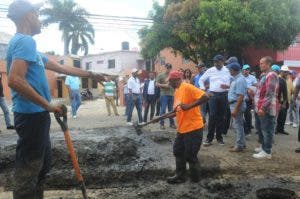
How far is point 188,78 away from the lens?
Result: 11273 mm

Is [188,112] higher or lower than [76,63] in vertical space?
higher

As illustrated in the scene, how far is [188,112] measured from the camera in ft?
17.7

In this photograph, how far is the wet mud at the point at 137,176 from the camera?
191 inches

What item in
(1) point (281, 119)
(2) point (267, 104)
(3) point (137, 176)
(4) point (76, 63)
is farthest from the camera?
(4) point (76, 63)

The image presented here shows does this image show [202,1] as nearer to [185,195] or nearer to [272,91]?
[272,91]

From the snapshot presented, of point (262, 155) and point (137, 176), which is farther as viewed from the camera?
point (262, 155)

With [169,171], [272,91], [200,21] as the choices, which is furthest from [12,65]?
[200,21]

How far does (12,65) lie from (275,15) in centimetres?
1863

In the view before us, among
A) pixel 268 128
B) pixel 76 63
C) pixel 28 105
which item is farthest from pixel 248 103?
pixel 76 63

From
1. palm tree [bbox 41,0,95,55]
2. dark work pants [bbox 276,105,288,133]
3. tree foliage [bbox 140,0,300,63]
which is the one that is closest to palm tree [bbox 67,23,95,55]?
palm tree [bbox 41,0,95,55]

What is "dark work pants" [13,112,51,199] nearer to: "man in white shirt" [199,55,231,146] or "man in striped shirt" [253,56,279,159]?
"man in striped shirt" [253,56,279,159]

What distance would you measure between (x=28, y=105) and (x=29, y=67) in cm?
32

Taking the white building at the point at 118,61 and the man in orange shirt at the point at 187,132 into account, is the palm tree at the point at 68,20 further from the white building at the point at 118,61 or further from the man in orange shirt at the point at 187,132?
the man in orange shirt at the point at 187,132

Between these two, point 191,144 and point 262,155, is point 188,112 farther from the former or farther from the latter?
point 262,155
